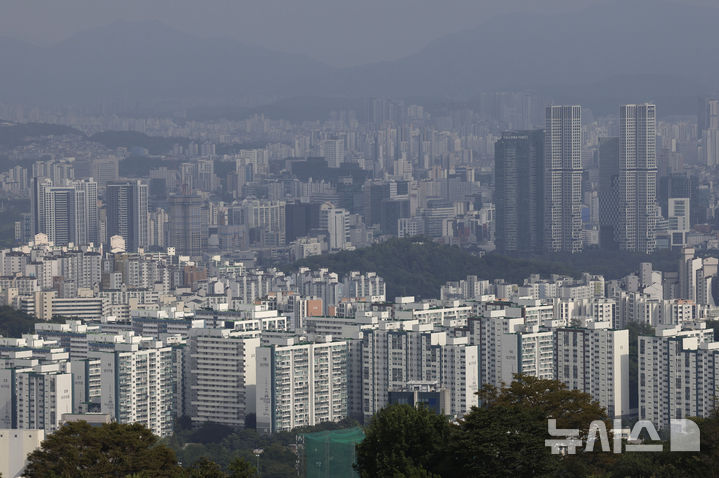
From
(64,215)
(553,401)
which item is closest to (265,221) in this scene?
(64,215)

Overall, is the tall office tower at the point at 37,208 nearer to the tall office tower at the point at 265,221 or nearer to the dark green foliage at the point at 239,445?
the tall office tower at the point at 265,221

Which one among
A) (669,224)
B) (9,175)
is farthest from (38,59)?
(669,224)

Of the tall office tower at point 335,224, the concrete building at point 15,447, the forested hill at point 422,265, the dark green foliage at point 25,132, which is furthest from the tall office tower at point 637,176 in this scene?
the concrete building at point 15,447

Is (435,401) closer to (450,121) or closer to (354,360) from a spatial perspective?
(354,360)

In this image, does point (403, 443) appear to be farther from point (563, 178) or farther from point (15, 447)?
point (563, 178)

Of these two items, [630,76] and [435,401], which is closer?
[435,401]

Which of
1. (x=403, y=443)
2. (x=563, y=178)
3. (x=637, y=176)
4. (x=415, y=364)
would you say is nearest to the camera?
(x=403, y=443)
